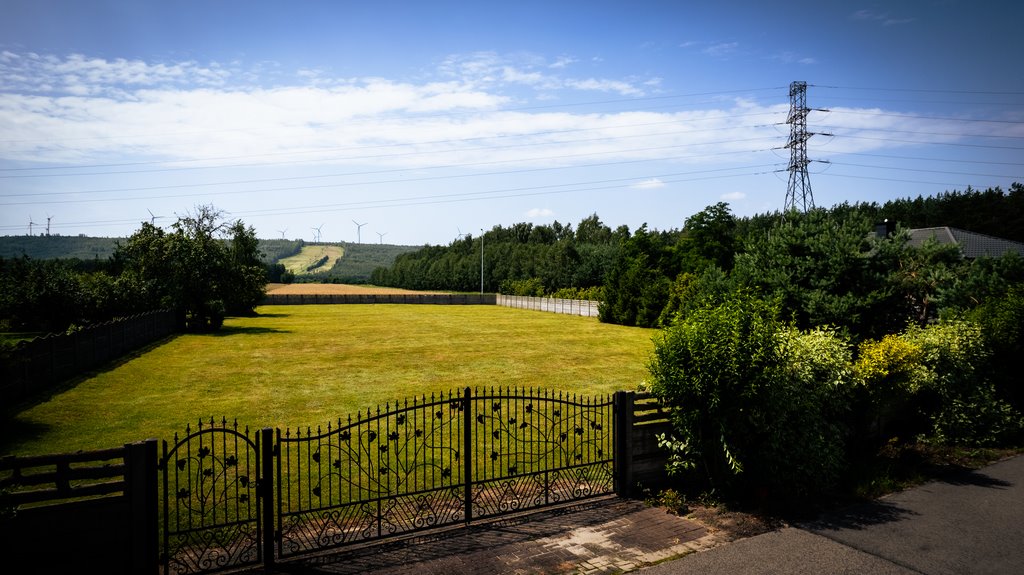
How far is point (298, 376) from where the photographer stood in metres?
22.5

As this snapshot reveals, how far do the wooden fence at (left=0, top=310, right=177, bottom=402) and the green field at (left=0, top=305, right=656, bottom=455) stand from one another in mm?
793

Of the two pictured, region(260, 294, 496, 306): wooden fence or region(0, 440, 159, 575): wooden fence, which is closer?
region(0, 440, 159, 575): wooden fence

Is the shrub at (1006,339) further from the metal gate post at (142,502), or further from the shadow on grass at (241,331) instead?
the shadow on grass at (241,331)

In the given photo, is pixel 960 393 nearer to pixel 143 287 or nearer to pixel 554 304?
pixel 143 287

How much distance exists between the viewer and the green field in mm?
15258

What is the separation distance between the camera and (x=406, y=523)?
8906 mm

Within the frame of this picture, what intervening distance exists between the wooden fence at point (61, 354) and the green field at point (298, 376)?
79 cm

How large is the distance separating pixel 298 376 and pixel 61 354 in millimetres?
8374

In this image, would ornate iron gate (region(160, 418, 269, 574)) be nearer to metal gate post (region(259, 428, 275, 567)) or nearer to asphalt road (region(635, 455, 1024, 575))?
metal gate post (region(259, 428, 275, 567))

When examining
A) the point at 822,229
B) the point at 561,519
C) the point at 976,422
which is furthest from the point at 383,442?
the point at 976,422

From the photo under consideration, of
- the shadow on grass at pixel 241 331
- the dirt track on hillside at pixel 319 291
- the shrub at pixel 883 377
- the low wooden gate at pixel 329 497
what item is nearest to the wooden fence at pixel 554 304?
the dirt track on hillside at pixel 319 291

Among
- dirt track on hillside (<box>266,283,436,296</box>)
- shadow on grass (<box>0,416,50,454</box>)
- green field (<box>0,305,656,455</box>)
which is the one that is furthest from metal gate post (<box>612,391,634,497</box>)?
dirt track on hillside (<box>266,283,436,296</box>)

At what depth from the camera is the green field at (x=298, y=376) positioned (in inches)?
601

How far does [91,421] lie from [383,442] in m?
8.70
